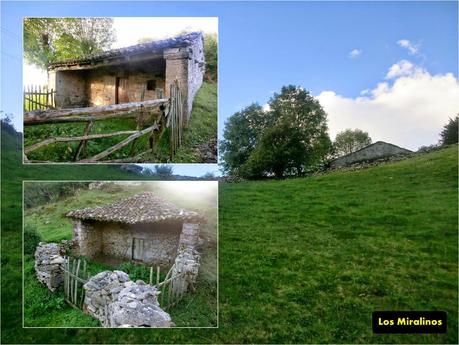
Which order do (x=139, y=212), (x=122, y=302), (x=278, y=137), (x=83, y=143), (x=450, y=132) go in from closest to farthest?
(x=122, y=302), (x=83, y=143), (x=139, y=212), (x=450, y=132), (x=278, y=137)

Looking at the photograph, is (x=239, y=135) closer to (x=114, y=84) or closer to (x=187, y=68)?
(x=187, y=68)

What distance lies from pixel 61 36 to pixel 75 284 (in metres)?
3.01

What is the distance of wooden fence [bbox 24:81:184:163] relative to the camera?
4.92 metres

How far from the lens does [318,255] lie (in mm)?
5035

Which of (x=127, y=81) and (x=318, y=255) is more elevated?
(x=127, y=81)

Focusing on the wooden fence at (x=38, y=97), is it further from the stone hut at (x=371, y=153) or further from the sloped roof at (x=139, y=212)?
the stone hut at (x=371, y=153)

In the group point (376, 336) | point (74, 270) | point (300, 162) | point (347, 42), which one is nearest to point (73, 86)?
point (74, 270)

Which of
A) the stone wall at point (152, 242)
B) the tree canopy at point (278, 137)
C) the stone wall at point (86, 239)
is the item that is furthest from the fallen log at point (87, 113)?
the stone wall at point (152, 242)

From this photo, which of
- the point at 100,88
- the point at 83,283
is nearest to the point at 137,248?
the point at 83,283

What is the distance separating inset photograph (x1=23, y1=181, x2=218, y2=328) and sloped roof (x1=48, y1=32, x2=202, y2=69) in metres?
1.48

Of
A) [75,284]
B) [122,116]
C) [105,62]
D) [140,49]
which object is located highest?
[140,49]

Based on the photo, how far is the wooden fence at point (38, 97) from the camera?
16.5ft

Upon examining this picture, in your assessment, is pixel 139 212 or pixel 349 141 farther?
pixel 349 141

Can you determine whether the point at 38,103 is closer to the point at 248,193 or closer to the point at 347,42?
the point at 248,193
